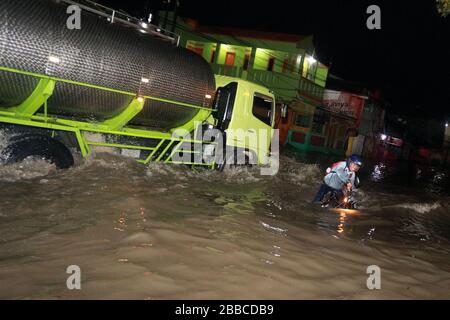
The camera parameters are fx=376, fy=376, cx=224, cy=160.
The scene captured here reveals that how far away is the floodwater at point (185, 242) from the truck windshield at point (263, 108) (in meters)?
2.63

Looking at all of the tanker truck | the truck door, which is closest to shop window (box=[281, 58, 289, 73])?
the truck door

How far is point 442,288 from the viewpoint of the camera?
14.8 feet

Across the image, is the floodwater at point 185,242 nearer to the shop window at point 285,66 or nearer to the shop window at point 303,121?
the shop window at point 285,66

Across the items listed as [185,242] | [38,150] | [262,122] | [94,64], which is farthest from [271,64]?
[185,242]

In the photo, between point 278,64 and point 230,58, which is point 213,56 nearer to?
point 230,58

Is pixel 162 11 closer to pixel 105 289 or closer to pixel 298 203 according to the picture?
pixel 298 203

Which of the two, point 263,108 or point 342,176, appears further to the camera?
point 263,108

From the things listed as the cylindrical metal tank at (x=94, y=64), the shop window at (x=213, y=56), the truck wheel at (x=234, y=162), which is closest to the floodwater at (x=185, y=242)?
the truck wheel at (x=234, y=162)

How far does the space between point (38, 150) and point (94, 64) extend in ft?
6.00

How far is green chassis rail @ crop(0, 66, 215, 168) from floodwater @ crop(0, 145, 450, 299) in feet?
1.80

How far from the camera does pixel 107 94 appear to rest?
286 inches

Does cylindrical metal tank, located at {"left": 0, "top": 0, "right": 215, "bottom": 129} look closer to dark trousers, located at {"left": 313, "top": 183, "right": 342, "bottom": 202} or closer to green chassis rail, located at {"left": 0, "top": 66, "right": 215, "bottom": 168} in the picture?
green chassis rail, located at {"left": 0, "top": 66, "right": 215, "bottom": 168}

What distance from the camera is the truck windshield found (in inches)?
410

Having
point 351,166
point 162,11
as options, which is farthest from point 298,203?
point 162,11
